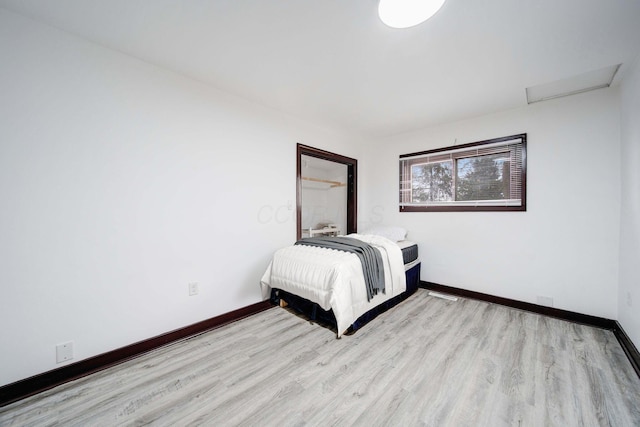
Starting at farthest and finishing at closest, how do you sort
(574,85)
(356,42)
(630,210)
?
(574,85), (630,210), (356,42)

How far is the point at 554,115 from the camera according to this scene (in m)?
2.66

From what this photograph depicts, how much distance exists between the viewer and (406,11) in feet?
4.65

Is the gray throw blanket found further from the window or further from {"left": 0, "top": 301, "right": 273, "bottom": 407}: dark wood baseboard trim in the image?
the window

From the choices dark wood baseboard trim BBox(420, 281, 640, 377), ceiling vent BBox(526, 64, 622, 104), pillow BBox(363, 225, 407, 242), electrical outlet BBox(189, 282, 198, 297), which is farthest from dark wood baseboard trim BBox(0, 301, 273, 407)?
ceiling vent BBox(526, 64, 622, 104)

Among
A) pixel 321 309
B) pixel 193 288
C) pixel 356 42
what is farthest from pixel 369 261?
pixel 356 42

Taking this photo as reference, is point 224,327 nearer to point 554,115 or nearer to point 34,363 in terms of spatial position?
point 34,363

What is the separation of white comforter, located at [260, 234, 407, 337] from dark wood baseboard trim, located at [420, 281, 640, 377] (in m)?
1.00

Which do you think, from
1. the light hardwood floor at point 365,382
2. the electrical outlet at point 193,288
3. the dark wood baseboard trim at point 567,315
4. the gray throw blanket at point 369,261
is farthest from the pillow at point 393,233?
the electrical outlet at point 193,288

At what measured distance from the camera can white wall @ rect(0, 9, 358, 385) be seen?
1.53 m

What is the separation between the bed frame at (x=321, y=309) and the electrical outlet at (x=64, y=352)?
5.61ft

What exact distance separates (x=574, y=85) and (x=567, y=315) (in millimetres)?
2387

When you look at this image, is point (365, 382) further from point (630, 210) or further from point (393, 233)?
point (630, 210)

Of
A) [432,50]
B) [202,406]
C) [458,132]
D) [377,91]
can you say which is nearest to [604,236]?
[458,132]

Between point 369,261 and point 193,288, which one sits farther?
point 369,261
